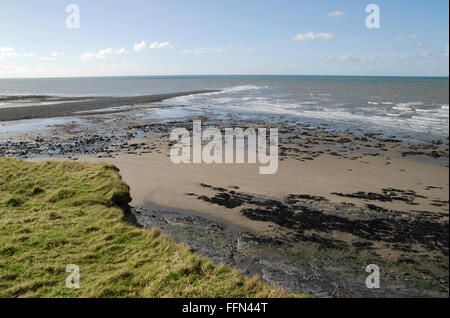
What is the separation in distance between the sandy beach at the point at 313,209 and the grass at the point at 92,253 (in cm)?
147

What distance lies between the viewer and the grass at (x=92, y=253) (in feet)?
24.0

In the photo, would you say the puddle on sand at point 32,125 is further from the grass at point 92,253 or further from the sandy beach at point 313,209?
the grass at point 92,253

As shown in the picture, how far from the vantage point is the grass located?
7.30m

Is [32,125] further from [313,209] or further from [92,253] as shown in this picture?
[313,209]

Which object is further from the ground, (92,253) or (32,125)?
(32,125)

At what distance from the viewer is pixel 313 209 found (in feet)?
44.0

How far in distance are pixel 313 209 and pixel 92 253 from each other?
9046 mm

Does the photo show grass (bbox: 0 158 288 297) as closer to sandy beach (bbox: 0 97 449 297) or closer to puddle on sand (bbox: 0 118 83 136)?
sandy beach (bbox: 0 97 449 297)

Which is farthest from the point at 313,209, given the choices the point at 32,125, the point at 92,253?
the point at 32,125

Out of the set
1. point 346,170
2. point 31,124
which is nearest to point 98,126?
point 31,124

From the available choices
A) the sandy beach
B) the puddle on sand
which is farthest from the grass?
the puddle on sand

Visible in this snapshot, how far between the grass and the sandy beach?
4.84 ft

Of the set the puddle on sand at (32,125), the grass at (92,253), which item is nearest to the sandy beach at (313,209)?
the grass at (92,253)
